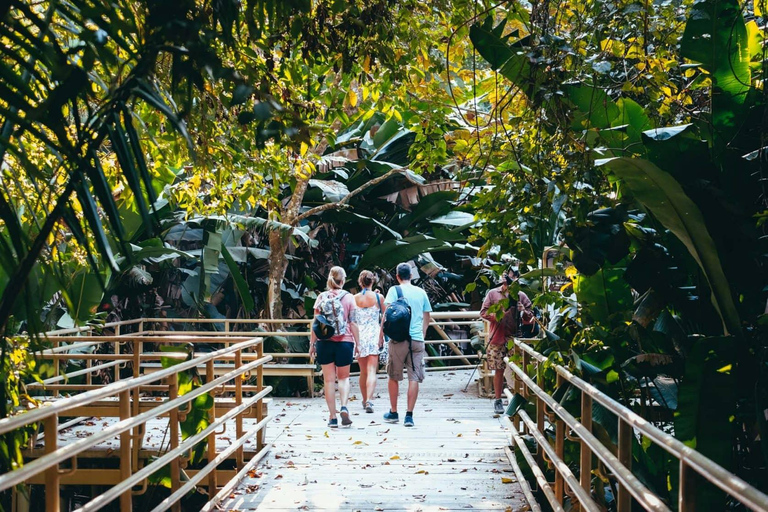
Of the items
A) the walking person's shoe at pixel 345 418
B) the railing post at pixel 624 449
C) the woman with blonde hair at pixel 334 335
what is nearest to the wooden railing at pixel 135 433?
the woman with blonde hair at pixel 334 335

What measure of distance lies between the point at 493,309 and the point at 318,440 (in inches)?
159

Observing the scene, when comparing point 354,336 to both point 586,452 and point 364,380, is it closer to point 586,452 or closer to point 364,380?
point 364,380

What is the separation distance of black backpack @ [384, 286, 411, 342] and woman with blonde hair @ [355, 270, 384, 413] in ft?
3.09

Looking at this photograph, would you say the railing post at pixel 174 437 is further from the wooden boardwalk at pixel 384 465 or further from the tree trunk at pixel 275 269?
the tree trunk at pixel 275 269

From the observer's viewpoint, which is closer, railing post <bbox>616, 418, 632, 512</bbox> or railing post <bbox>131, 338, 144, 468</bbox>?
railing post <bbox>616, 418, 632, 512</bbox>

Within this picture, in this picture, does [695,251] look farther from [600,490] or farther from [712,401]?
[600,490]

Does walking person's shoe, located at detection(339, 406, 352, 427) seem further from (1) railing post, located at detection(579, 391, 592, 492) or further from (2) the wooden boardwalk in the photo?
(1) railing post, located at detection(579, 391, 592, 492)

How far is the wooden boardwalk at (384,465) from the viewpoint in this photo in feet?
21.1

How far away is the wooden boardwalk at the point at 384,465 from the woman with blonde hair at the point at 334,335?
52 cm

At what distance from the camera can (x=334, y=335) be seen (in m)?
9.38

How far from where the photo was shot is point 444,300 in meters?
18.5

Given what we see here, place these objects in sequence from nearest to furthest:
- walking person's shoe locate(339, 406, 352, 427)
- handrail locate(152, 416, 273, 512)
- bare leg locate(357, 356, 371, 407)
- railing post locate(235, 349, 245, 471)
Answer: handrail locate(152, 416, 273, 512) < railing post locate(235, 349, 245, 471) < walking person's shoe locate(339, 406, 352, 427) < bare leg locate(357, 356, 371, 407)

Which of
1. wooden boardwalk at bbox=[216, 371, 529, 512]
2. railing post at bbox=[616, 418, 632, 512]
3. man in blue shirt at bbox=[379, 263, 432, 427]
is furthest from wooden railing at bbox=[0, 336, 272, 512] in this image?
railing post at bbox=[616, 418, 632, 512]

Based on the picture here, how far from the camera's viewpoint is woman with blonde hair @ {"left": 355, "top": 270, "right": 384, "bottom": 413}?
1049 centimetres
